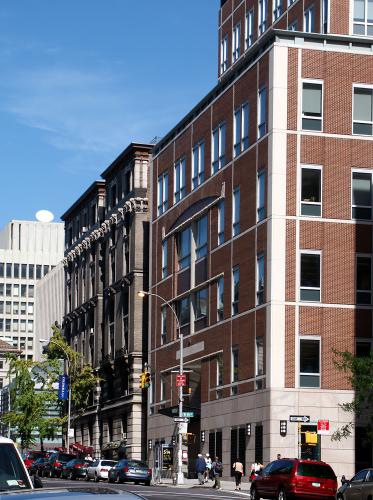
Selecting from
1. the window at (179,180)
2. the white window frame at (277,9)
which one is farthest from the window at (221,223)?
the white window frame at (277,9)

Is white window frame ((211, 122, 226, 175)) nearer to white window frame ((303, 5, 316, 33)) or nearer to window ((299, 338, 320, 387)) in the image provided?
white window frame ((303, 5, 316, 33))

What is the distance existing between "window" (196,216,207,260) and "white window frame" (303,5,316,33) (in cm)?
1379

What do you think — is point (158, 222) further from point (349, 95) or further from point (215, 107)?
point (349, 95)

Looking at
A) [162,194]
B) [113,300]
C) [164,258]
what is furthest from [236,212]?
[113,300]

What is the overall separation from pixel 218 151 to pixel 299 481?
125 ft

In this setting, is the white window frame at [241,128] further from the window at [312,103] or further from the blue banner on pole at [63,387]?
the blue banner on pole at [63,387]

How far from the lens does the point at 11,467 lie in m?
13.5

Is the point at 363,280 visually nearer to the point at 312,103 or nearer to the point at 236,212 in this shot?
the point at 236,212

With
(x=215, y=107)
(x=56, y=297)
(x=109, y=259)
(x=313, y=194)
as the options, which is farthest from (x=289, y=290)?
(x=56, y=297)

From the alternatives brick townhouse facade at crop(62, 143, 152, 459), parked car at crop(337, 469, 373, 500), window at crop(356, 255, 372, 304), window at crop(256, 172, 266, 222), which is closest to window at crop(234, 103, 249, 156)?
window at crop(256, 172, 266, 222)

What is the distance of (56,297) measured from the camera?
503 feet

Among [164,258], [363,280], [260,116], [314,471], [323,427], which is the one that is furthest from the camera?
[164,258]

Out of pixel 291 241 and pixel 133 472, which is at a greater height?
pixel 291 241

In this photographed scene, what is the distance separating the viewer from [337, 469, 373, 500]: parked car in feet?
116
